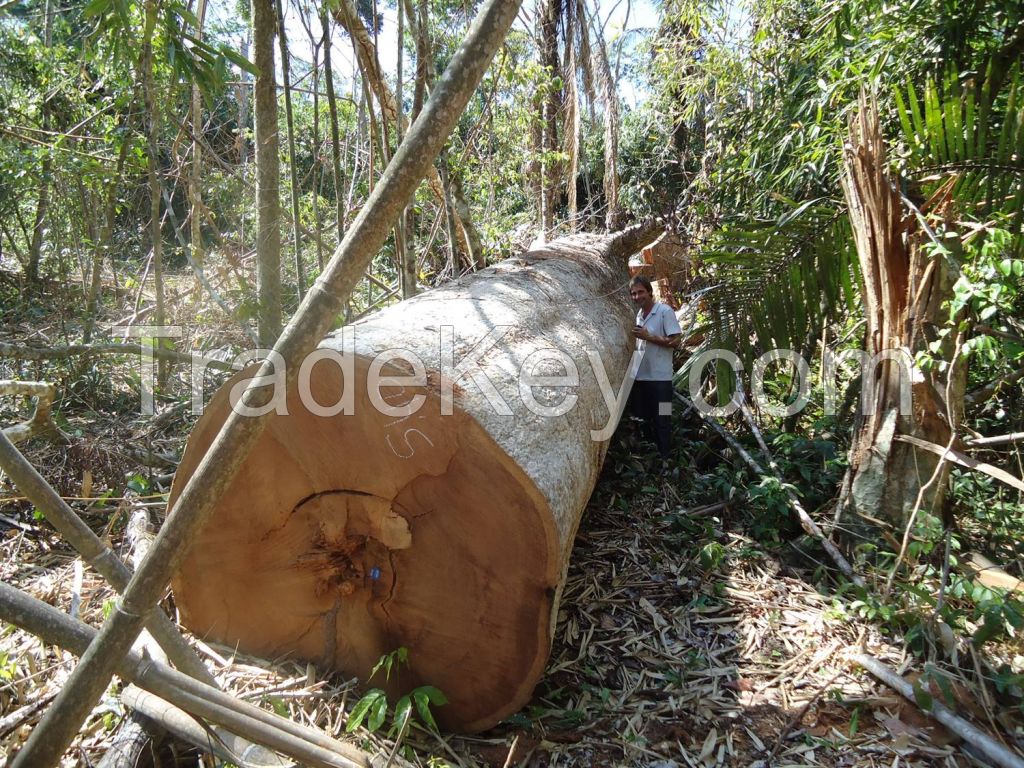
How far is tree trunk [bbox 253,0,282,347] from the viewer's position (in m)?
3.05

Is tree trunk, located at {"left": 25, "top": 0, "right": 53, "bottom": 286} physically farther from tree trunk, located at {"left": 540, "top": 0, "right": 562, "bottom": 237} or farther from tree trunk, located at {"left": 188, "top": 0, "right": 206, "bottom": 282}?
tree trunk, located at {"left": 540, "top": 0, "right": 562, "bottom": 237}

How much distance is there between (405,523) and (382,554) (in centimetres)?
14

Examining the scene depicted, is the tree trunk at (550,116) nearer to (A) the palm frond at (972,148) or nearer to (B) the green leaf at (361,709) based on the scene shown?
(A) the palm frond at (972,148)

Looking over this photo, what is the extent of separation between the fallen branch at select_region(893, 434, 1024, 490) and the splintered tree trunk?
149 centimetres

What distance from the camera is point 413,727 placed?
6.27 ft

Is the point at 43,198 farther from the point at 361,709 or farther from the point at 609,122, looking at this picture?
the point at 361,709

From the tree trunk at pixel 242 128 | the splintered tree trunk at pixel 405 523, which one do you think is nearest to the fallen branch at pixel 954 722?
the splintered tree trunk at pixel 405 523

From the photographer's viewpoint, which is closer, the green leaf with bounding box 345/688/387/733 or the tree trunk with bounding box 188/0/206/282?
the green leaf with bounding box 345/688/387/733

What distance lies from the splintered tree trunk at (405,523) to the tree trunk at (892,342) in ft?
4.82

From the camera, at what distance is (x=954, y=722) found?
1.86 metres

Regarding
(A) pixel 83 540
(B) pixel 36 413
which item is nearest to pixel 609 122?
(B) pixel 36 413

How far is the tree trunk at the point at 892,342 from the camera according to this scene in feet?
8.33

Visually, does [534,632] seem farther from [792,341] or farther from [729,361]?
[792,341]

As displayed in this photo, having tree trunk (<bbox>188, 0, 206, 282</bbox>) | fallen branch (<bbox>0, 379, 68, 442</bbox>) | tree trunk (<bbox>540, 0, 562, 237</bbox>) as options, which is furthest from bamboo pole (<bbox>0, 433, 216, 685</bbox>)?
tree trunk (<bbox>540, 0, 562, 237</bbox>)
